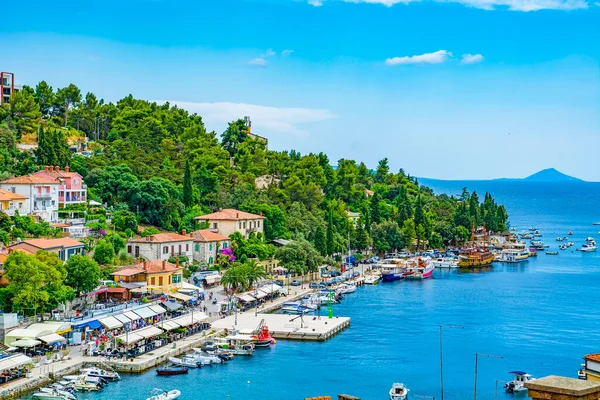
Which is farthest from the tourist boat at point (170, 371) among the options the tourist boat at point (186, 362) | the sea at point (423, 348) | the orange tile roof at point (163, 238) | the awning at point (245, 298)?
the orange tile roof at point (163, 238)

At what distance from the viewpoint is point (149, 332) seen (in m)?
38.5

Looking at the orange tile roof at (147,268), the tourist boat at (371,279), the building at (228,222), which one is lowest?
the tourist boat at (371,279)

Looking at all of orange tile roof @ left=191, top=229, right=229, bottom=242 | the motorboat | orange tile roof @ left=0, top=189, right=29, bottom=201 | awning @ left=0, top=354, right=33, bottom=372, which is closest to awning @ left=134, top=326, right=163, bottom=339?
awning @ left=0, top=354, right=33, bottom=372

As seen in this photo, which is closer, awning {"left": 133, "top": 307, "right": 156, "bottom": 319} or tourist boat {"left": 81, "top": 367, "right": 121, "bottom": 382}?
tourist boat {"left": 81, "top": 367, "right": 121, "bottom": 382}

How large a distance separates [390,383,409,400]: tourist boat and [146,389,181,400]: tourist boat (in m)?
8.83

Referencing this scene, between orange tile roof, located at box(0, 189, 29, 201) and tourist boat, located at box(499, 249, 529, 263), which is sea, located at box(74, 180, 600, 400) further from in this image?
orange tile roof, located at box(0, 189, 29, 201)

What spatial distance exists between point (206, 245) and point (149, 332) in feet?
59.1

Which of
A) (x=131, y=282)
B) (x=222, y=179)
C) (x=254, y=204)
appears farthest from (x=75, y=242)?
(x=222, y=179)

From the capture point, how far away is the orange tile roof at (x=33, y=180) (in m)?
49.7

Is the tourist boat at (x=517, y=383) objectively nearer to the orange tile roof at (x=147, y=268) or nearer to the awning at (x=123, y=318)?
the awning at (x=123, y=318)

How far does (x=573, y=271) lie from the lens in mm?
78188

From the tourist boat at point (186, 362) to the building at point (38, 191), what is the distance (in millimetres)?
18237

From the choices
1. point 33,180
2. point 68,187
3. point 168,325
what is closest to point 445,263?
point 68,187

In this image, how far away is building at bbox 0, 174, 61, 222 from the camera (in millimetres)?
49688
